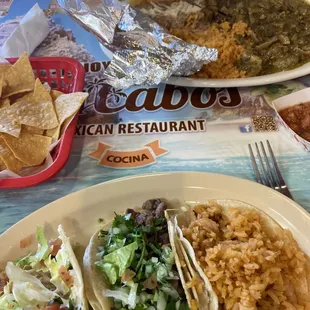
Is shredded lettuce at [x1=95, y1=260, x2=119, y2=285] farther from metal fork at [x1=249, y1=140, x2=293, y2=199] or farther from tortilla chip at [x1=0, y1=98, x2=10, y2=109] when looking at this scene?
tortilla chip at [x1=0, y1=98, x2=10, y2=109]

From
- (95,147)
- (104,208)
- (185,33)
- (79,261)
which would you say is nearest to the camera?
(79,261)

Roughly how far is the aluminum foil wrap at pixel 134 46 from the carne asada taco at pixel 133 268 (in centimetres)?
71

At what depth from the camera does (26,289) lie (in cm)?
118

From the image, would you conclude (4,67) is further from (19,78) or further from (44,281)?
(44,281)

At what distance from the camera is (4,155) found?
59.7 inches

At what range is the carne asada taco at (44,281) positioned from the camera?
1.17 m

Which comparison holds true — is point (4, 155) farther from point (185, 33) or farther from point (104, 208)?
point (185, 33)

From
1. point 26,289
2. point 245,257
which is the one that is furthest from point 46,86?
point 245,257

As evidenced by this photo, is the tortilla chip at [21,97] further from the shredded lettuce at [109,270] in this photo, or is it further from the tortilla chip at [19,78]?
the shredded lettuce at [109,270]

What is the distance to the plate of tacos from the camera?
117 cm

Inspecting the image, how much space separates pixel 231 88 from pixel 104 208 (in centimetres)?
86

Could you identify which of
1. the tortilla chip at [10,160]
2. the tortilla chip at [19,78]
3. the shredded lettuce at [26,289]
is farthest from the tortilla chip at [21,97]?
the shredded lettuce at [26,289]

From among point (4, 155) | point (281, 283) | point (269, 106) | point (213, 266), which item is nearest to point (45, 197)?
point (4, 155)

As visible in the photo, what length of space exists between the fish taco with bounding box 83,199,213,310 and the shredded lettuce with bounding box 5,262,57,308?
14cm
